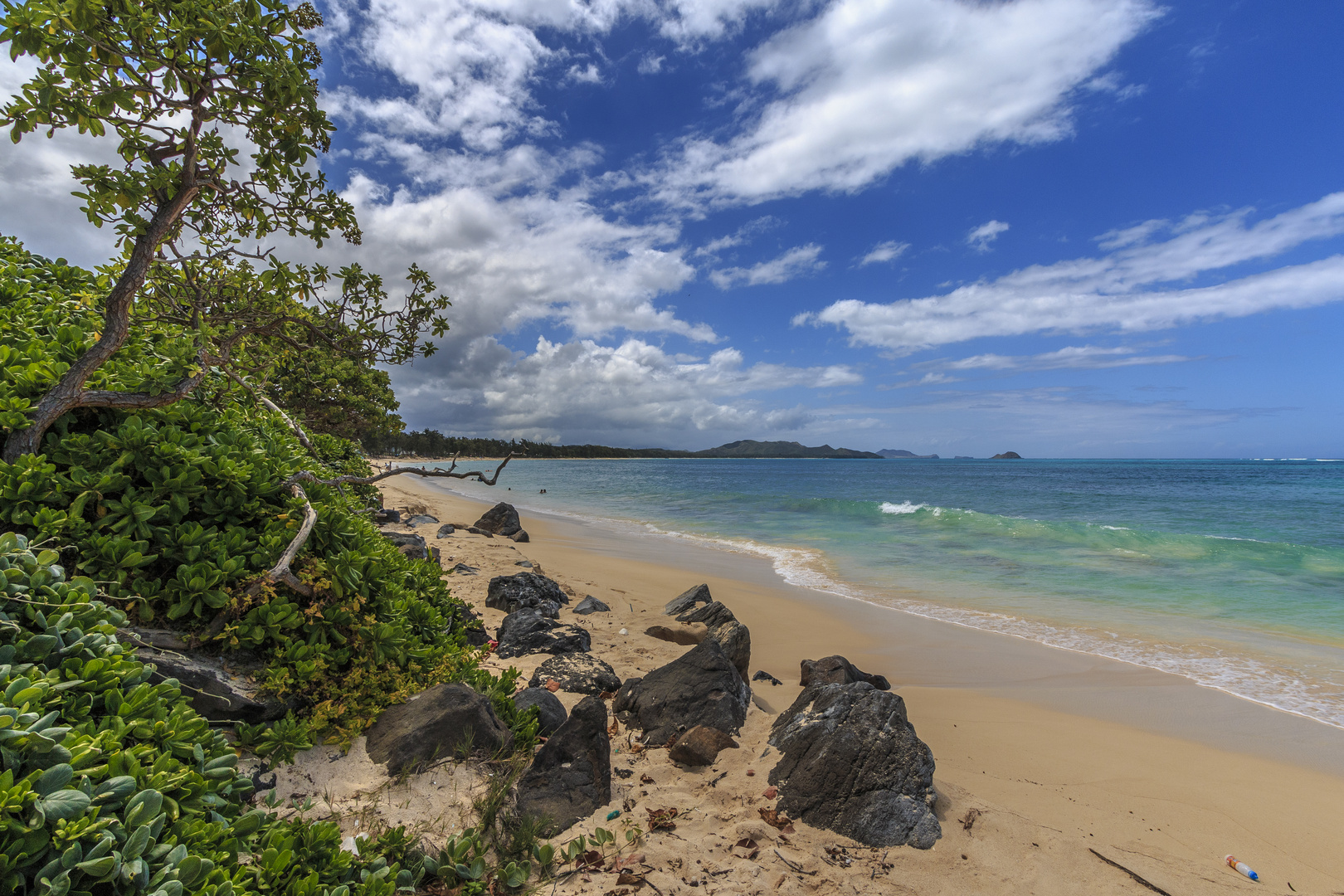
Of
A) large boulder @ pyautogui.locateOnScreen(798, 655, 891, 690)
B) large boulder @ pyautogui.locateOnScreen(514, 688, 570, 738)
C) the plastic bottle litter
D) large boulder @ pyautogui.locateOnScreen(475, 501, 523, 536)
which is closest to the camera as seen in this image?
the plastic bottle litter

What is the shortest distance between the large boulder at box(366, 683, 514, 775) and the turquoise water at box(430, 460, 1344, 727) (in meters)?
9.28

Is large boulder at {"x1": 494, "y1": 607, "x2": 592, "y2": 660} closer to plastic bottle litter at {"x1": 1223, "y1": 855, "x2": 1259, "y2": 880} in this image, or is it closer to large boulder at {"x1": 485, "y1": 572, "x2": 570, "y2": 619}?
large boulder at {"x1": 485, "y1": 572, "x2": 570, "y2": 619}

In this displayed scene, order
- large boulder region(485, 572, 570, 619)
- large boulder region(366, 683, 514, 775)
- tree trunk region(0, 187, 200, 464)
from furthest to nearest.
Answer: large boulder region(485, 572, 570, 619) → large boulder region(366, 683, 514, 775) → tree trunk region(0, 187, 200, 464)

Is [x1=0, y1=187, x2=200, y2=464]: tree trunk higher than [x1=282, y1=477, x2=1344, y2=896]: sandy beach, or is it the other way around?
[x1=0, y1=187, x2=200, y2=464]: tree trunk

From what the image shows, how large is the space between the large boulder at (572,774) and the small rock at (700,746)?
75 centimetres

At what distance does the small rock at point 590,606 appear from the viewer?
9.59 meters

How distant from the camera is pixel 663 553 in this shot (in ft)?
58.2

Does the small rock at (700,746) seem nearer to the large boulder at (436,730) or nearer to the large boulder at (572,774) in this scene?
the large boulder at (572,774)

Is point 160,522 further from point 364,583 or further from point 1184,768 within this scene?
point 1184,768

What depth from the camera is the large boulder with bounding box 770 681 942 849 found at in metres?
4.07

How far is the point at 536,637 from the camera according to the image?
7.27m

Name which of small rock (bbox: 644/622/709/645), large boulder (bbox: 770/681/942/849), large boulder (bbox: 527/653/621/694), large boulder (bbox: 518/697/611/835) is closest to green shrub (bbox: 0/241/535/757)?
large boulder (bbox: 518/697/611/835)

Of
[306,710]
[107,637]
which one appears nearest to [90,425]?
[107,637]

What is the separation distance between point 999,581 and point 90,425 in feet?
52.1
